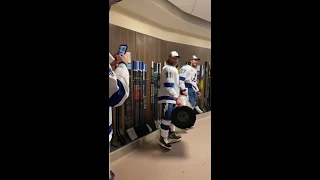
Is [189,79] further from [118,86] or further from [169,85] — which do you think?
[118,86]

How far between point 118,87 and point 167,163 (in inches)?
65.0

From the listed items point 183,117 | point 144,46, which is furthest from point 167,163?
point 144,46

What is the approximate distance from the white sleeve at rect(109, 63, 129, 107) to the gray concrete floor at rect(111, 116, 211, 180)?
1.19 meters

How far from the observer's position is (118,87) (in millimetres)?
1878

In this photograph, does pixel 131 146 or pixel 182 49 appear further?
pixel 182 49

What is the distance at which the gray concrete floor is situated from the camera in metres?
2.69

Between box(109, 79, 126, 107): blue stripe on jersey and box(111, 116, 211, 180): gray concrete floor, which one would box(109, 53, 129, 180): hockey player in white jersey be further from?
box(111, 116, 211, 180): gray concrete floor

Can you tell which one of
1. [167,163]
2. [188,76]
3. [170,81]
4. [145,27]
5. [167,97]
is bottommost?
[167,163]

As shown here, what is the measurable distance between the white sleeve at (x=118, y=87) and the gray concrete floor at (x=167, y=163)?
1188 millimetres

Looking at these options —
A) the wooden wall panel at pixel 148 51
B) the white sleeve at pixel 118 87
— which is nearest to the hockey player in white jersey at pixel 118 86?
the white sleeve at pixel 118 87

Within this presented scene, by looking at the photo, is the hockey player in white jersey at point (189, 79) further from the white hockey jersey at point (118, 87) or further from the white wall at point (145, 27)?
the white hockey jersey at point (118, 87)

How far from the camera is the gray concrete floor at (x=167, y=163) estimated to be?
2.69 meters

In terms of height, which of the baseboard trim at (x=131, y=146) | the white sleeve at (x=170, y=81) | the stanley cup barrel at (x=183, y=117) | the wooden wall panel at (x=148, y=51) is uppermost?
the wooden wall panel at (x=148, y=51)
